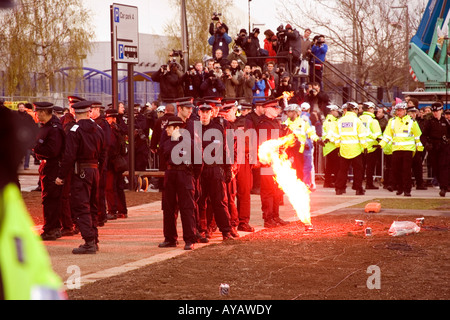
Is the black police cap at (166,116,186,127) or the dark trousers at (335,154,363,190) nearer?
the black police cap at (166,116,186,127)

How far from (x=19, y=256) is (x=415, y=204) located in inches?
633

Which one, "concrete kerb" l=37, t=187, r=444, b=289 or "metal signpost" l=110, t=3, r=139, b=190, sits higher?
"metal signpost" l=110, t=3, r=139, b=190

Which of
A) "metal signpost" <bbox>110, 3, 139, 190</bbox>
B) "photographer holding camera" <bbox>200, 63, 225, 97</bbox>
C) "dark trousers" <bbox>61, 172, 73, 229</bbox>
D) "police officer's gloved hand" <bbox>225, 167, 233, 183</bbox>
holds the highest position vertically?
"metal signpost" <bbox>110, 3, 139, 190</bbox>

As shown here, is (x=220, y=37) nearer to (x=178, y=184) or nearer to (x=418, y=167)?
(x=418, y=167)

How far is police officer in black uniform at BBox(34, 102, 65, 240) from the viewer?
1199 cm

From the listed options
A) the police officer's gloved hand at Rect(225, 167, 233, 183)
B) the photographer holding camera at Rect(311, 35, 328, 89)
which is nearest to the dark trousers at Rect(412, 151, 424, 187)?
the photographer holding camera at Rect(311, 35, 328, 89)

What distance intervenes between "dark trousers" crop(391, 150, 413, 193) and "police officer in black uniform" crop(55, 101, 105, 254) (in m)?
10.1

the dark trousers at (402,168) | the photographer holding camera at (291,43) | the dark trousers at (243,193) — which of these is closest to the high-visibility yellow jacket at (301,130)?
the dark trousers at (402,168)

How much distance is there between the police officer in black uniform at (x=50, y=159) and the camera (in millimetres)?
11992

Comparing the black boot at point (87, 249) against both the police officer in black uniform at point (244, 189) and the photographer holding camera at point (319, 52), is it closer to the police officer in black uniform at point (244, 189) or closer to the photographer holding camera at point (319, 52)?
the police officer in black uniform at point (244, 189)

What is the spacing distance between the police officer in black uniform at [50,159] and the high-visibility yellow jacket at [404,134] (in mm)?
9752

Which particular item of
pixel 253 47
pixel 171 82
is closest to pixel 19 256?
pixel 171 82

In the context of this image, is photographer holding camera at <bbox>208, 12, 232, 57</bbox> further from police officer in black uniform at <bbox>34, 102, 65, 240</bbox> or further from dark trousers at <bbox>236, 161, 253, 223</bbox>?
police officer in black uniform at <bbox>34, 102, 65, 240</bbox>

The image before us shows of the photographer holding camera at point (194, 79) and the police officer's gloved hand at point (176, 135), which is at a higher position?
the photographer holding camera at point (194, 79)
